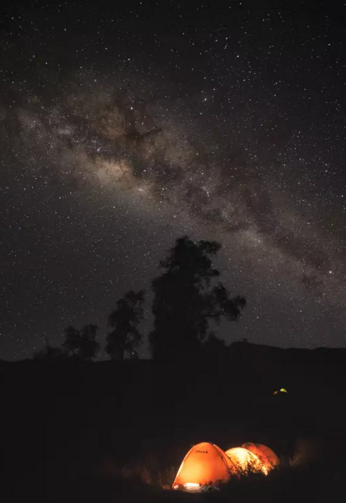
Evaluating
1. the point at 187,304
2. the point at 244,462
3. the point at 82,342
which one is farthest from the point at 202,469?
the point at 82,342

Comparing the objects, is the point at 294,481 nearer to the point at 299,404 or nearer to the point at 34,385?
the point at 299,404

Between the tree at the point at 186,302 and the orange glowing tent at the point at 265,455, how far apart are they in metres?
17.5

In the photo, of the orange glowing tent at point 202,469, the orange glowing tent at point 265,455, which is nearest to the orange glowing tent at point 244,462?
the orange glowing tent at point 265,455

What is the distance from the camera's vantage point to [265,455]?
1728 cm

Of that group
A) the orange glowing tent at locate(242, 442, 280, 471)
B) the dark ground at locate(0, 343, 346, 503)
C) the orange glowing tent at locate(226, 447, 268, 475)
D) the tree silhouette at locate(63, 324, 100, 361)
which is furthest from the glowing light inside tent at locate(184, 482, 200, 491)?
the tree silhouette at locate(63, 324, 100, 361)

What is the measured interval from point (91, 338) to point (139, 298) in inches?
411

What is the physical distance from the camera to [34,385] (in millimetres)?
24031

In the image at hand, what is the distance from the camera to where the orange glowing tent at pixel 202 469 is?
1546 cm

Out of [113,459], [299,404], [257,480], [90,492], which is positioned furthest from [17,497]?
[299,404]

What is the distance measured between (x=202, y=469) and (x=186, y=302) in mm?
21138

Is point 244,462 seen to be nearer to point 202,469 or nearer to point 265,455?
point 265,455

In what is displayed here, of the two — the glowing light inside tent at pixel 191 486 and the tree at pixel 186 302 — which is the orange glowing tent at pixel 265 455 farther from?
the tree at pixel 186 302

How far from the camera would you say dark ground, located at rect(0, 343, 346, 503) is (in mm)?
13539

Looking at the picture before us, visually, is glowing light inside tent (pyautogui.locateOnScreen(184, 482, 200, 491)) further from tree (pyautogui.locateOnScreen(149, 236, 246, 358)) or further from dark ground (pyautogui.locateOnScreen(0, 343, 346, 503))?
tree (pyautogui.locateOnScreen(149, 236, 246, 358))
